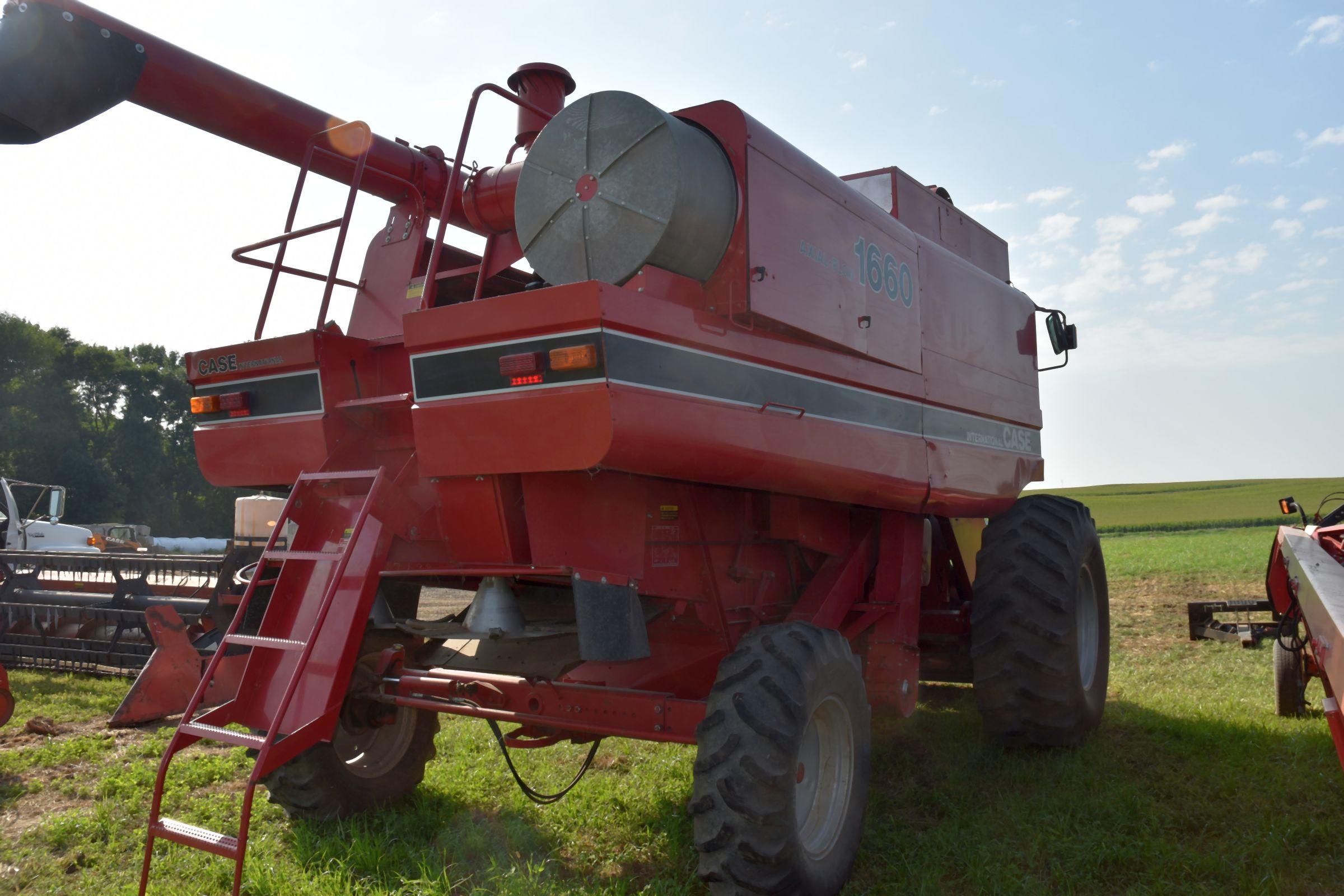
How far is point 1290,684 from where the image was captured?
5.79m

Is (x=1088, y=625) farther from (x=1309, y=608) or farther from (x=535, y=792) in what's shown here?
(x=535, y=792)

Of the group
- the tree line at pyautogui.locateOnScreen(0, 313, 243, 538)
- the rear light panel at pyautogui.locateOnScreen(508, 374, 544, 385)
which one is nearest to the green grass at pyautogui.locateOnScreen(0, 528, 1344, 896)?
the rear light panel at pyautogui.locateOnScreen(508, 374, 544, 385)

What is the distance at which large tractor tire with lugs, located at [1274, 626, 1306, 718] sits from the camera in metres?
5.75

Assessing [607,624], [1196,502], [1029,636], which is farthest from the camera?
[1196,502]

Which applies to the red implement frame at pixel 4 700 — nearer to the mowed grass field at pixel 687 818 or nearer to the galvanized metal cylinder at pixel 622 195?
the mowed grass field at pixel 687 818

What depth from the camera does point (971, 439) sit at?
17.3ft

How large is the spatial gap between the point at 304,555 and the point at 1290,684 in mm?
5849

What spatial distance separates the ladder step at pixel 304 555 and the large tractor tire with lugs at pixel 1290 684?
18.3 ft

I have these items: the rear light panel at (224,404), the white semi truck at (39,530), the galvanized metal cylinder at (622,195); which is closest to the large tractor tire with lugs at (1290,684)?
the galvanized metal cylinder at (622,195)

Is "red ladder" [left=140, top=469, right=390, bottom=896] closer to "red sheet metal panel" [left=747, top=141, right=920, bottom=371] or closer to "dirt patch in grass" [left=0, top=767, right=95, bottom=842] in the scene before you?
"dirt patch in grass" [left=0, top=767, right=95, bottom=842]

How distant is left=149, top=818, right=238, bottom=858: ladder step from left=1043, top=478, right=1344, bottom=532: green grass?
3233 cm

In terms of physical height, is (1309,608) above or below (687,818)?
above

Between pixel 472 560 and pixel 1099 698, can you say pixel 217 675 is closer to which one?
pixel 472 560

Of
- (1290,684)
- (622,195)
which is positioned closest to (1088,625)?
(1290,684)
